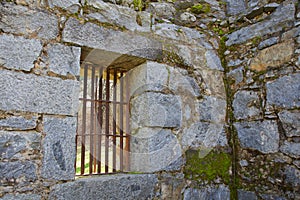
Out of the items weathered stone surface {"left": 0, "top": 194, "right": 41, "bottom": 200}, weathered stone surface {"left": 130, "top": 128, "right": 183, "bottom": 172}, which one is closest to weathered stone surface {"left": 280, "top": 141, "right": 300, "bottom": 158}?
weathered stone surface {"left": 130, "top": 128, "right": 183, "bottom": 172}

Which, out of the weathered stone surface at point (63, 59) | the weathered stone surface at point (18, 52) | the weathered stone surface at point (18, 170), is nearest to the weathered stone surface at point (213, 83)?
the weathered stone surface at point (63, 59)

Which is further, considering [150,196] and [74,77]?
[150,196]

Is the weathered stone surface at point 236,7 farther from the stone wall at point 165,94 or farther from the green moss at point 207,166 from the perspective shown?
the green moss at point 207,166

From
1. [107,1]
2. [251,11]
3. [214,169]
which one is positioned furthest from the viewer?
[251,11]

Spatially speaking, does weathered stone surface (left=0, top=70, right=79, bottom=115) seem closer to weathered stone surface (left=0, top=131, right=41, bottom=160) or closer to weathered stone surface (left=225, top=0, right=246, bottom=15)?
weathered stone surface (left=0, top=131, right=41, bottom=160)

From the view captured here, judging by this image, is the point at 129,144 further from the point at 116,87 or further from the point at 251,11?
A: the point at 251,11

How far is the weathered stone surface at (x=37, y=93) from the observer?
1571 millimetres

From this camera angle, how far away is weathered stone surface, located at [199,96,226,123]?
2.40 meters

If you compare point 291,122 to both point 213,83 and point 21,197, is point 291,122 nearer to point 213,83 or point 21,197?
point 213,83

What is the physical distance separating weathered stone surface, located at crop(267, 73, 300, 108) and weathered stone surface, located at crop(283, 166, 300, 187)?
1.64 ft

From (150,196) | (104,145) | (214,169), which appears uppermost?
(104,145)

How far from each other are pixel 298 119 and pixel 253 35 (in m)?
0.92

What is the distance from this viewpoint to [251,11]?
8.21 feet

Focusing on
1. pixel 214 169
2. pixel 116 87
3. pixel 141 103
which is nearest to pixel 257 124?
pixel 214 169
